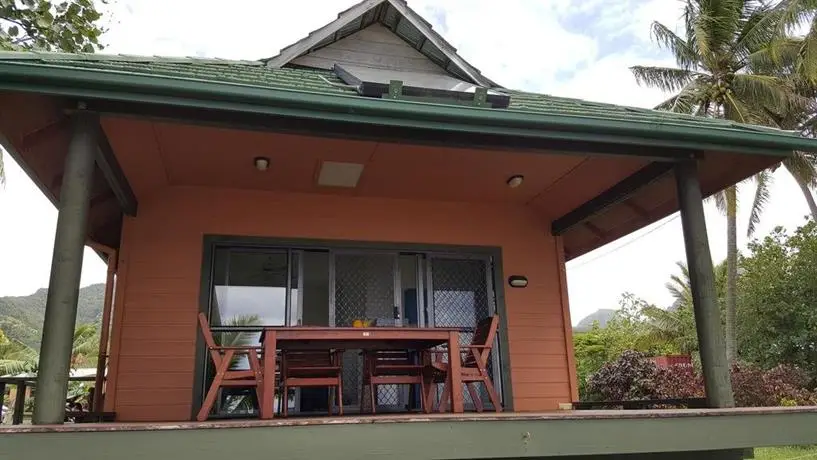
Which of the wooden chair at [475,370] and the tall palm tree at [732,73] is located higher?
the tall palm tree at [732,73]

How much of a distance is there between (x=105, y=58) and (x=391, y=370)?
125 inches

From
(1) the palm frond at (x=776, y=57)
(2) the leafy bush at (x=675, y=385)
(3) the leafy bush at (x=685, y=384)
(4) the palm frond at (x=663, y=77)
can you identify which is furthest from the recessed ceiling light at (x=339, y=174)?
(4) the palm frond at (x=663, y=77)

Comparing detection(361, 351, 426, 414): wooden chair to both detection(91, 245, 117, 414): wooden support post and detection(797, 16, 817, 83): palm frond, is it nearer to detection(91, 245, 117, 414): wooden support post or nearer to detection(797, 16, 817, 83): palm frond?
detection(91, 245, 117, 414): wooden support post

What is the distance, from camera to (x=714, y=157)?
4770 mm

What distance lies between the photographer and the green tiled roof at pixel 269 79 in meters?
3.53

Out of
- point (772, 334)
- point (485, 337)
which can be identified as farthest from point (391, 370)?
point (772, 334)

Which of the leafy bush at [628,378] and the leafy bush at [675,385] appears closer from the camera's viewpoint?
the leafy bush at [675,385]

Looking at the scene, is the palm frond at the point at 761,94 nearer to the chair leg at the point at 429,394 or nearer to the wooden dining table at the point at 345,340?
the chair leg at the point at 429,394

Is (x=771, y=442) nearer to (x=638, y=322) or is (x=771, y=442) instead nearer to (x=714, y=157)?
(x=714, y=157)

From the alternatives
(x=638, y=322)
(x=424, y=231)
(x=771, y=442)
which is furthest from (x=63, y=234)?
(x=638, y=322)

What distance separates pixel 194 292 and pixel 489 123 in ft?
10.8

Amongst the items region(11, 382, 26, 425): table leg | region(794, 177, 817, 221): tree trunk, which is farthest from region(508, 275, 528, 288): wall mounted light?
region(794, 177, 817, 221): tree trunk

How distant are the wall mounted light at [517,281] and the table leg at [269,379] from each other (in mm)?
3030

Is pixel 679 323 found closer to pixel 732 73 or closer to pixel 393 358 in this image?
pixel 732 73
